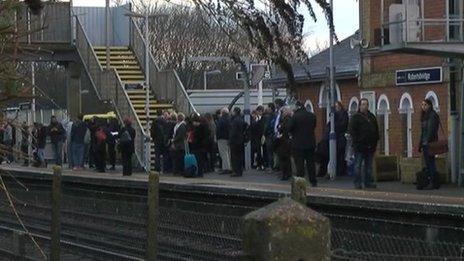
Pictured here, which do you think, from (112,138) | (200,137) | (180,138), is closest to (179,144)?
(180,138)

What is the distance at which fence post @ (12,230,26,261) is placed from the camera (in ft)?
41.8

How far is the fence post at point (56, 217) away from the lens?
464 inches

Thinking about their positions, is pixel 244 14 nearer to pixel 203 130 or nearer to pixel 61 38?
pixel 203 130

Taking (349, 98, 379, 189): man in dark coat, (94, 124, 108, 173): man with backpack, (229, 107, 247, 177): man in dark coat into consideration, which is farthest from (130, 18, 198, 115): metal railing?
(349, 98, 379, 189): man in dark coat

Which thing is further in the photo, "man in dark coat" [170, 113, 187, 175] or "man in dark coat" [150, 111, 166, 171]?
"man in dark coat" [150, 111, 166, 171]

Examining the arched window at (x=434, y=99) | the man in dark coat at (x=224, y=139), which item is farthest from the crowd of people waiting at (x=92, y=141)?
the arched window at (x=434, y=99)

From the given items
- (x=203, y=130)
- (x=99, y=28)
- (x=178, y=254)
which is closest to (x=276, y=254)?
(x=178, y=254)

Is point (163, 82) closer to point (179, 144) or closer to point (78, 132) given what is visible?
point (78, 132)

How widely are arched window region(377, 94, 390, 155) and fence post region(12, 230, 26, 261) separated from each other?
1964cm

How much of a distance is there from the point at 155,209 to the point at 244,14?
3221mm

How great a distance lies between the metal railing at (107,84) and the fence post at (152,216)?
25.8 metres

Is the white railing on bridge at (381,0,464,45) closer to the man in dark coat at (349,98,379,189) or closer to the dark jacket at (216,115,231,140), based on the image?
the man in dark coat at (349,98,379,189)

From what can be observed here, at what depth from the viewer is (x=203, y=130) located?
27.6m

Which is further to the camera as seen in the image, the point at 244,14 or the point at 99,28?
the point at 99,28
